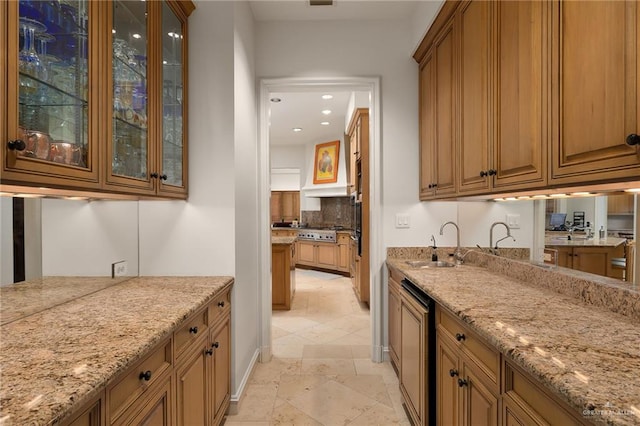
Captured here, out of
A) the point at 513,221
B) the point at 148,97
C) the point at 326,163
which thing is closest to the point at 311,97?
the point at 326,163

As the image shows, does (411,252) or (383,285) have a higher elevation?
(411,252)

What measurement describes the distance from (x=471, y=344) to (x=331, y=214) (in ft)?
21.1

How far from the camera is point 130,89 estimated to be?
1.58m

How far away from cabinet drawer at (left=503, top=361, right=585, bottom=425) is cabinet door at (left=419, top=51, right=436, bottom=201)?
1.67m

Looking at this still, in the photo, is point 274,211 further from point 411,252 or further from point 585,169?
point 585,169

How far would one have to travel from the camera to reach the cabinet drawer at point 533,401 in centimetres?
82

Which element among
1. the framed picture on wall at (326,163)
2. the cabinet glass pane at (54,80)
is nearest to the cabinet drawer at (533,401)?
the cabinet glass pane at (54,80)

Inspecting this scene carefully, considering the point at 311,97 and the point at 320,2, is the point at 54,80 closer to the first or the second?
the point at 320,2

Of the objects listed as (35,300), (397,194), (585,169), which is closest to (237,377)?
(35,300)

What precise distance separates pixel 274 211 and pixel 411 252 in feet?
19.1

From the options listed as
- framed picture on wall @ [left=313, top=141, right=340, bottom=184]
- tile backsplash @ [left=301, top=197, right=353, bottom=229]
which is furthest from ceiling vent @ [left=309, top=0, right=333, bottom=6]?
tile backsplash @ [left=301, top=197, right=353, bottom=229]

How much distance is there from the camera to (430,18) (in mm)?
2373

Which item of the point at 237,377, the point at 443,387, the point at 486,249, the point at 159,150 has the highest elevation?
the point at 159,150

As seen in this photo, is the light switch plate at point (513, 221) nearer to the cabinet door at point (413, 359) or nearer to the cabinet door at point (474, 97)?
the cabinet door at point (474, 97)
